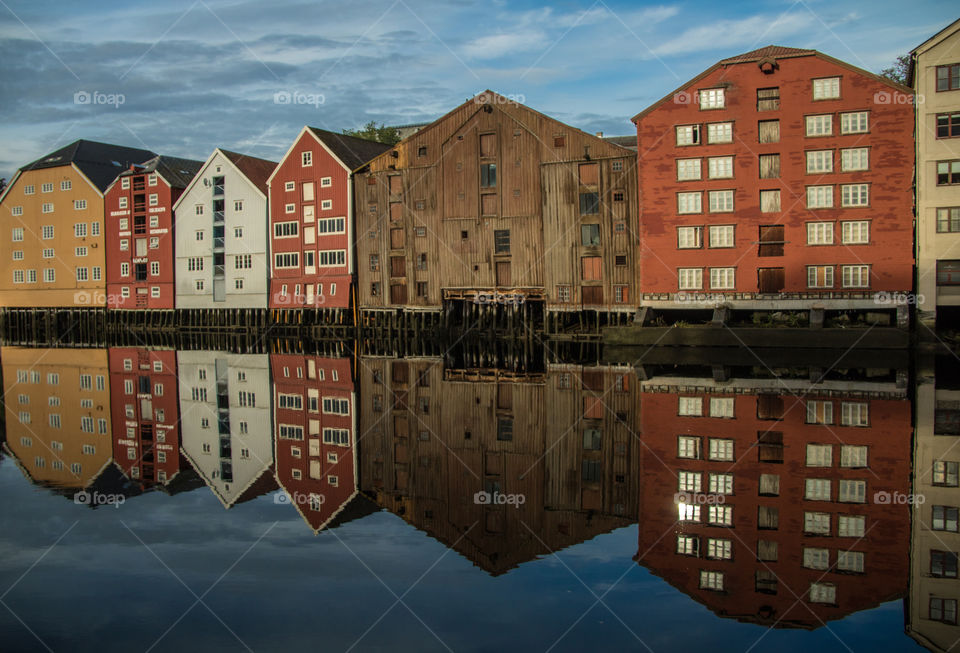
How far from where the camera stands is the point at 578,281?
142 feet

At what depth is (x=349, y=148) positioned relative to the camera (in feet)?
186

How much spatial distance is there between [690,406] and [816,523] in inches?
357

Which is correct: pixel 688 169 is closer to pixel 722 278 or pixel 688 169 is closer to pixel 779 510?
pixel 722 278

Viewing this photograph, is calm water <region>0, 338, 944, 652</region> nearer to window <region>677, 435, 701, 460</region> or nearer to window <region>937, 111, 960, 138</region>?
window <region>677, 435, 701, 460</region>

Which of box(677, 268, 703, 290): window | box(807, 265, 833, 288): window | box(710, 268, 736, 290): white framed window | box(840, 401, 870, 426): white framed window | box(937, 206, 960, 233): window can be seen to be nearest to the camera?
box(840, 401, 870, 426): white framed window

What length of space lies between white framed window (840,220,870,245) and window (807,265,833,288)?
151 centimetres

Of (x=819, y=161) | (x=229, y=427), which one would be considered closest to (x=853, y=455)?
(x=229, y=427)

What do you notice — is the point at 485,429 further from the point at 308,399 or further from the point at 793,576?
the point at 793,576

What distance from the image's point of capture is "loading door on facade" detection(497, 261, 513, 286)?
45844 mm

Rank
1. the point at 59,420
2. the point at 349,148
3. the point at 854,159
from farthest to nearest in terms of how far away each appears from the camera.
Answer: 1. the point at 349,148
2. the point at 854,159
3. the point at 59,420

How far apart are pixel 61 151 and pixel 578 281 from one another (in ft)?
170

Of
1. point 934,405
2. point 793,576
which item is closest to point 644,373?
point 934,405

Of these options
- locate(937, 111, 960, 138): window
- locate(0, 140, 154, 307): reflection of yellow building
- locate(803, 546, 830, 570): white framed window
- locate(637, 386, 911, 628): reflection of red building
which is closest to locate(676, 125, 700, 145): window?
locate(937, 111, 960, 138): window

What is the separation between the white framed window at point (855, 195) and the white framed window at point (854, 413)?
2070cm
